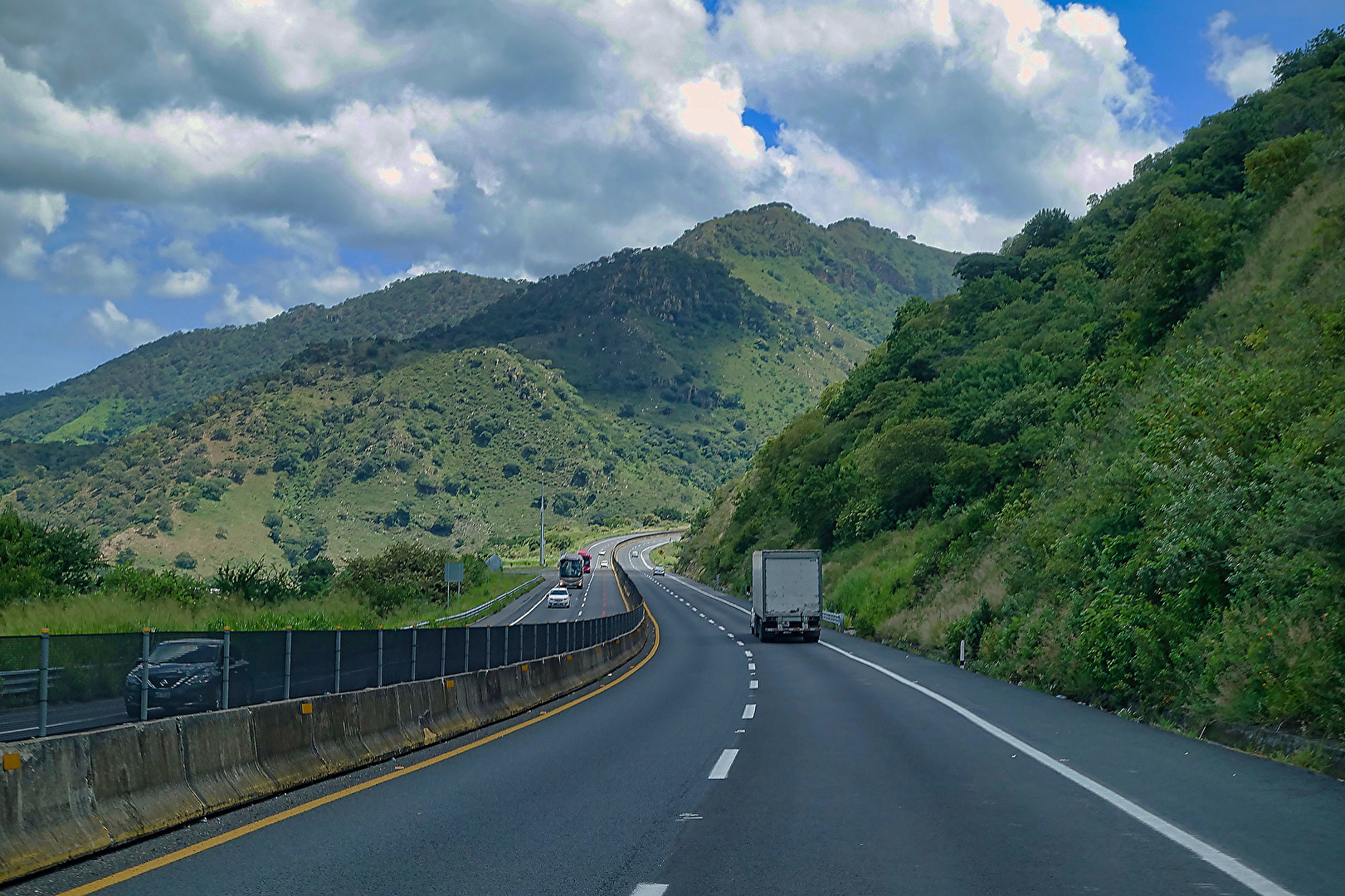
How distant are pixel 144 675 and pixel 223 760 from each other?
3.43 ft

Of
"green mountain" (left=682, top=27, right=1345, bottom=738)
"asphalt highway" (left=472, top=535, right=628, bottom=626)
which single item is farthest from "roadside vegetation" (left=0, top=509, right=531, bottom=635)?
"green mountain" (left=682, top=27, right=1345, bottom=738)

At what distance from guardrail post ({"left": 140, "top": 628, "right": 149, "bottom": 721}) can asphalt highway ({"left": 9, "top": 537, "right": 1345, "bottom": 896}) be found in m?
1.09

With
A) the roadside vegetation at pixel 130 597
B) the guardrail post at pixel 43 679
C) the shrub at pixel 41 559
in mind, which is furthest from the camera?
the shrub at pixel 41 559

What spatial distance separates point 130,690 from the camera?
877 cm

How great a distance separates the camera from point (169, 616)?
29484 mm

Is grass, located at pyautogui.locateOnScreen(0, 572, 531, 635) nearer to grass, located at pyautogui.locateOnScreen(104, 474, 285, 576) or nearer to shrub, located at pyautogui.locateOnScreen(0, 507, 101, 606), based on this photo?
shrub, located at pyautogui.locateOnScreen(0, 507, 101, 606)

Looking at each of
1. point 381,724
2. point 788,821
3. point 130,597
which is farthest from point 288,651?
point 130,597

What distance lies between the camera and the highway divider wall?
7.01 meters

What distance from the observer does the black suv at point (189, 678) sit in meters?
8.92

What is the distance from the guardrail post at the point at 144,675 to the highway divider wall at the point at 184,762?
1.03 ft

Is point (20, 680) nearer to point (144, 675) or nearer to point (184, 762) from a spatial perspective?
point (144, 675)

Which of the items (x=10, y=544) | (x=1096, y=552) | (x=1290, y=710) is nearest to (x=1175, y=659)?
(x=1290, y=710)

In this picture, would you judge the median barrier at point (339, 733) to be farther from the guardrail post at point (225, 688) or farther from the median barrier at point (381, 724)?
the guardrail post at point (225, 688)

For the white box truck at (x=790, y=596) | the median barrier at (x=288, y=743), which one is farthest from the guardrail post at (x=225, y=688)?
the white box truck at (x=790, y=596)
